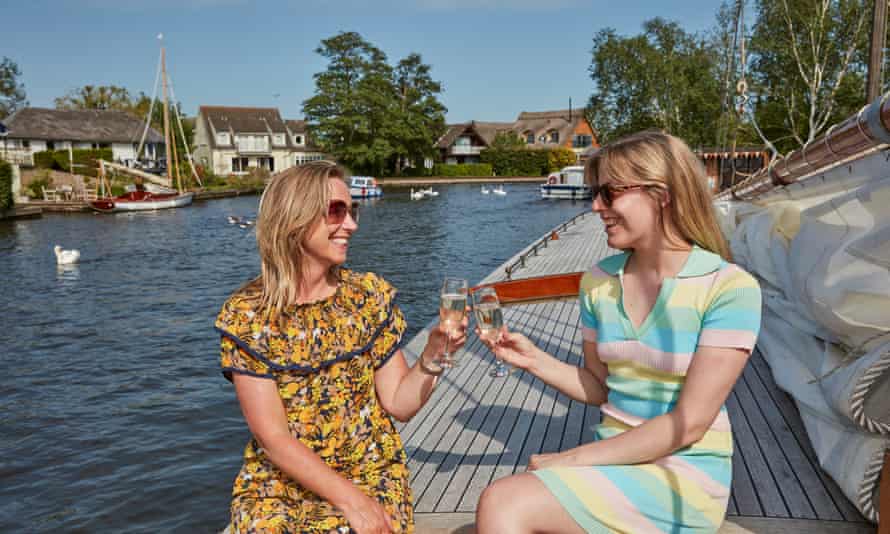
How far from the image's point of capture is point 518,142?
74875 millimetres

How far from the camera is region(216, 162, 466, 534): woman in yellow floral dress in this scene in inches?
81.8

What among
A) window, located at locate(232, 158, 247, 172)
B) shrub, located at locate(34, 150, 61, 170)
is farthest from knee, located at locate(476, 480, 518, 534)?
window, located at locate(232, 158, 247, 172)

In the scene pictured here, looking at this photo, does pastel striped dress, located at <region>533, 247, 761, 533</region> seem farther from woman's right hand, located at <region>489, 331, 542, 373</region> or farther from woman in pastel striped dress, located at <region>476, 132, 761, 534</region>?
woman's right hand, located at <region>489, 331, 542, 373</region>

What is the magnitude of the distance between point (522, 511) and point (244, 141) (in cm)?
7067

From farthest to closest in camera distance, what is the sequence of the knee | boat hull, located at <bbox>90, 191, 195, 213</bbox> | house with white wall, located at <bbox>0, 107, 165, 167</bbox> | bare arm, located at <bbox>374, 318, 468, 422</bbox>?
1. house with white wall, located at <bbox>0, 107, 165, 167</bbox>
2. boat hull, located at <bbox>90, 191, 195, 213</bbox>
3. bare arm, located at <bbox>374, 318, 468, 422</bbox>
4. the knee

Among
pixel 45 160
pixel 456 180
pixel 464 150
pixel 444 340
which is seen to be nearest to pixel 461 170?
pixel 456 180

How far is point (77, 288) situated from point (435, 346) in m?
17.0

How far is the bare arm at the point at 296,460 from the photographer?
6.75 ft

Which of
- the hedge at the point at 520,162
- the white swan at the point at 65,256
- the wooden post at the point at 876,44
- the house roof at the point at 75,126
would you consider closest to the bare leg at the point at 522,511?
the wooden post at the point at 876,44

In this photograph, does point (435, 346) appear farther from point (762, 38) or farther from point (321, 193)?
point (762, 38)

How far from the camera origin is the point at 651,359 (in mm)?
2027

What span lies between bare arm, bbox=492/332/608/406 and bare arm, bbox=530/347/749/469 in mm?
312

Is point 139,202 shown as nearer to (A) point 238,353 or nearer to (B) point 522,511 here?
(A) point 238,353

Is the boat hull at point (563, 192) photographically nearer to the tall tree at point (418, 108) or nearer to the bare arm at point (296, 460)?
the tall tree at point (418, 108)
